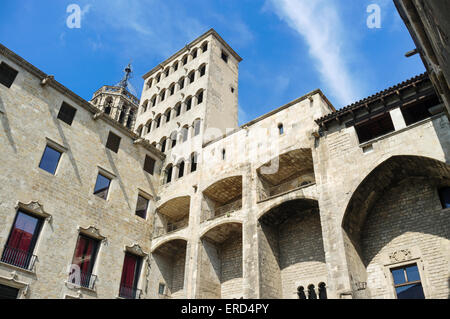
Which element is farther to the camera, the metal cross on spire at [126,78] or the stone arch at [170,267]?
the metal cross on spire at [126,78]

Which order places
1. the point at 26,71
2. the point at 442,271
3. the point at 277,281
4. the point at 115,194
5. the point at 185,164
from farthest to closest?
the point at 185,164
the point at 115,194
the point at 26,71
the point at 277,281
the point at 442,271

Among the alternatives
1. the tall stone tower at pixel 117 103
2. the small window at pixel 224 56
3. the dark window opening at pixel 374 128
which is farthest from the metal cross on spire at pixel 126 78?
the dark window opening at pixel 374 128

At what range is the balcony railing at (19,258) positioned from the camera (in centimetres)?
1505

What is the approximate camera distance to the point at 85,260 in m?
17.8

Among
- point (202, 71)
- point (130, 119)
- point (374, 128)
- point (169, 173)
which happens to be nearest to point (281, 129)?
point (374, 128)

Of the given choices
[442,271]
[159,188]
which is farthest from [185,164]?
[442,271]

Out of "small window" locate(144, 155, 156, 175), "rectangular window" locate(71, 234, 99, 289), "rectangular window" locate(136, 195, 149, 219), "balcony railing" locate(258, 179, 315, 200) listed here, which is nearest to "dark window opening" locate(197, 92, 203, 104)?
"small window" locate(144, 155, 156, 175)

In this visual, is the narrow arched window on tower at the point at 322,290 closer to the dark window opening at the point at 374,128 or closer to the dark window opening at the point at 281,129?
the dark window opening at the point at 374,128

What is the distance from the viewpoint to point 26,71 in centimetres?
1853

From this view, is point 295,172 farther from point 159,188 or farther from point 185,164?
point 159,188

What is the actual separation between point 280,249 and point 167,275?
7.37m

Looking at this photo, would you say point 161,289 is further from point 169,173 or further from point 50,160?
point 50,160

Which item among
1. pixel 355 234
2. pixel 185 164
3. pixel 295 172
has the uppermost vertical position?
pixel 185 164

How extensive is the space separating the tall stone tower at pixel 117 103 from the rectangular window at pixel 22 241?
25.3 m
